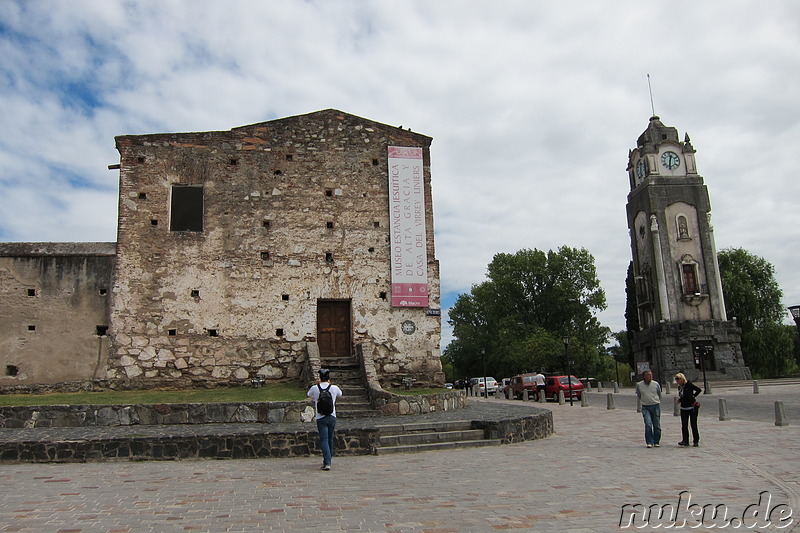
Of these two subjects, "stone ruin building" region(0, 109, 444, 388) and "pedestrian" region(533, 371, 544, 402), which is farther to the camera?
"pedestrian" region(533, 371, 544, 402)

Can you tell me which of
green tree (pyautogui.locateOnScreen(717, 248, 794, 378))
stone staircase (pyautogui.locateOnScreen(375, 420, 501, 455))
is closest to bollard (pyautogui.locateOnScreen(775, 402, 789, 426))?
stone staircase (pyautogui.locateOnScreen(375, 420, 501, 455))

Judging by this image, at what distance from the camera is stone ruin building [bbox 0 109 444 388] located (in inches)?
764

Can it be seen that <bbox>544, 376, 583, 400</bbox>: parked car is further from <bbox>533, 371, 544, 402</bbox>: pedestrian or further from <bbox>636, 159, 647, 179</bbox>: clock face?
<bbox>636, 159, 647, 179</bbox>: clock face

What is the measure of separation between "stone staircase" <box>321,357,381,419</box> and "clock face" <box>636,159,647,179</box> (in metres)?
36.8

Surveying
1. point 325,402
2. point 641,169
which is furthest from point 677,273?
point 325,402

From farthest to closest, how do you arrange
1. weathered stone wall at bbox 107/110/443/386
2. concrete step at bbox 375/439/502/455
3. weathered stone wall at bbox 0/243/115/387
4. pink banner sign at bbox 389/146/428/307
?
1. pink banner sign at bbox 389/146/428/307
2. weathered stone wall at bbox 107/110/443/386
3. weathered stone wall at bbox 0/243/115/387
4. concrete step at bbox 375/439/502/455

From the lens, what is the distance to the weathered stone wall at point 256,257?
787 inches

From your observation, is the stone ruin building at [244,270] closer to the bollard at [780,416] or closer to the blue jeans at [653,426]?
the blue jeans at [653,426]

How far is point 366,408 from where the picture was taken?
1650 centimetres

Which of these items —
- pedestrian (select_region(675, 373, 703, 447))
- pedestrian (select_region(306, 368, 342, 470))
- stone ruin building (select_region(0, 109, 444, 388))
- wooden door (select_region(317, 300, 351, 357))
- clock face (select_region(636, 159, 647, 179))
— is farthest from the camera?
clock face (select_region(636, 159, 647, 179))

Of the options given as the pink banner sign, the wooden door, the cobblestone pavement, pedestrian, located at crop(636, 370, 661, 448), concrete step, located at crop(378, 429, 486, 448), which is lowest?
the cobblestone pavement

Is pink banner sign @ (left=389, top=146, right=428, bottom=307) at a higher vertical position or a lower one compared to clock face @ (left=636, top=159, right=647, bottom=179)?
lower

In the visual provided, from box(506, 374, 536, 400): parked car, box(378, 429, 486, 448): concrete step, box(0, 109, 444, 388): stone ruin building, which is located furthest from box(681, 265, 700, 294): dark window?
box(378, 429, 486, 448): concrete step

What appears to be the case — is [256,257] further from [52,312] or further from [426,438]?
[426,438]
